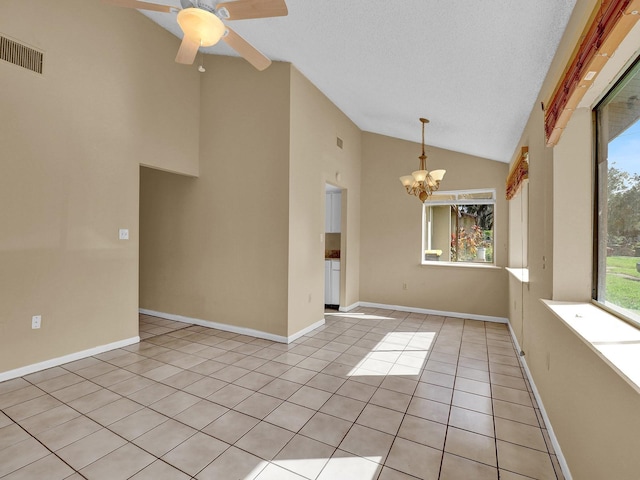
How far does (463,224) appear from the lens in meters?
5.92

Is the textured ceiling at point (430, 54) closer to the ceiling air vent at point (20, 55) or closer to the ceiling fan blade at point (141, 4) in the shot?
the ceiling fan blade at point (141, 4)

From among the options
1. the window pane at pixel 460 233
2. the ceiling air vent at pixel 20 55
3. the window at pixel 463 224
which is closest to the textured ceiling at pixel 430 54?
the window at pixel 463 224

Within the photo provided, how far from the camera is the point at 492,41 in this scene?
7.22 feet

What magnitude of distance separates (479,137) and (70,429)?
203 inches

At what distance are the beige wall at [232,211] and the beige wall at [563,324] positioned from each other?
2.62 meters

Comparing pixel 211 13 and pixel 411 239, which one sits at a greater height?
pixel 211 13

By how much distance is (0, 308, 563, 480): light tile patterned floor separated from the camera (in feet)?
6.12

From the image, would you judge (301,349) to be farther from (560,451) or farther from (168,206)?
(168,206)

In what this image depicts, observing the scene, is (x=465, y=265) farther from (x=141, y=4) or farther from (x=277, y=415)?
(x=141, y=4)

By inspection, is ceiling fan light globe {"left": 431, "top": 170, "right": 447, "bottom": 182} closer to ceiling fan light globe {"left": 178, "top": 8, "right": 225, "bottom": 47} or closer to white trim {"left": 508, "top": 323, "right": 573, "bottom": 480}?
white trim {"left": 508, "top": 323, "right": 573, "bottom": 480}

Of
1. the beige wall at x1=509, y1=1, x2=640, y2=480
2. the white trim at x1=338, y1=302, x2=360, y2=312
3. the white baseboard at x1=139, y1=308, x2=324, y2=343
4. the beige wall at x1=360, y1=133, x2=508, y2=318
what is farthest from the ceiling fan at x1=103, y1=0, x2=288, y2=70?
the white trim at x1=338, y1=302, x2=360, y2=312

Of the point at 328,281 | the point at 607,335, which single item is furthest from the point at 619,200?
the point at 328,281

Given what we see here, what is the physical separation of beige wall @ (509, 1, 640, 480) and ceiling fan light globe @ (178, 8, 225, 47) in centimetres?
197

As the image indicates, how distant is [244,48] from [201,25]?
17.9 inches
